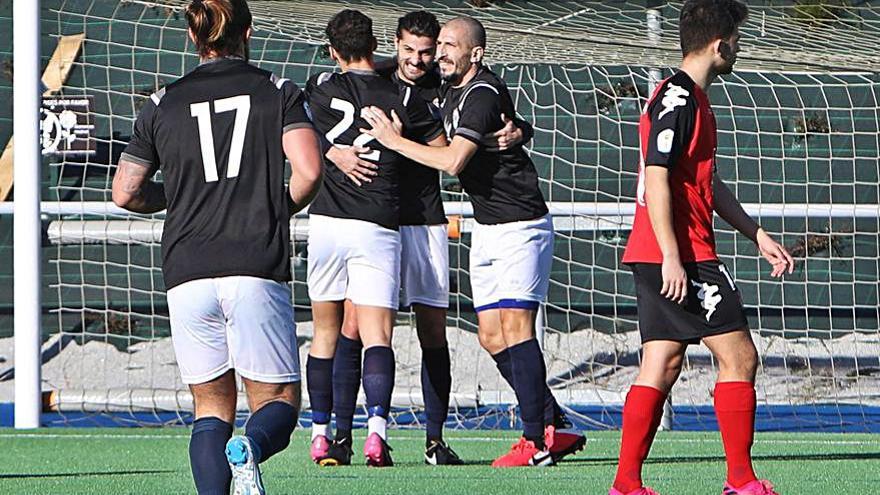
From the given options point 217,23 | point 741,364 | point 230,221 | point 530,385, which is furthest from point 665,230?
point 530,385

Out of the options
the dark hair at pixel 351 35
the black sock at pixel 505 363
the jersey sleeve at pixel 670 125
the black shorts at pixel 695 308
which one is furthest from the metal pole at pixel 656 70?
the jersey sleeve at pixel 670 125

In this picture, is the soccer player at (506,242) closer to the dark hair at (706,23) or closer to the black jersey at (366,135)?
the black jersey at (366,135)

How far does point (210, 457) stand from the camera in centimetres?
443

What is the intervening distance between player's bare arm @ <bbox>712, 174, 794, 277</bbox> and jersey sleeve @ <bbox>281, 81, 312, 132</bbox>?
1.70 m

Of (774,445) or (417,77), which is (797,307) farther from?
(417,77)

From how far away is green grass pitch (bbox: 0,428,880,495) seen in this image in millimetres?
5902

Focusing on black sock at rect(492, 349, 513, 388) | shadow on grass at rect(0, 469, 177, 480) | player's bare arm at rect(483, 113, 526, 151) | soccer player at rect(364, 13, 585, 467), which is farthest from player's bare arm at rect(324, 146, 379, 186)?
shadow on grass at rect(0, 469, 177, 480)

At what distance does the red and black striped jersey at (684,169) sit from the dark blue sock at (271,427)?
140cm

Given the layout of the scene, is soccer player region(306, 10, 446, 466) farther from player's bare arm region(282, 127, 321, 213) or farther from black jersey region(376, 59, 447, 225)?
player's bare arm region(282, 127, 321, 213)

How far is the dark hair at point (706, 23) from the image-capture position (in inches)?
210

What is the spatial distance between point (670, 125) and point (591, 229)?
497 cm

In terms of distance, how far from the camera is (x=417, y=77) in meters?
7.22

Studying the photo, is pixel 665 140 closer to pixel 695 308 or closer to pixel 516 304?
pixel 695 308

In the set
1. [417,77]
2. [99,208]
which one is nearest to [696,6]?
[417,77]
